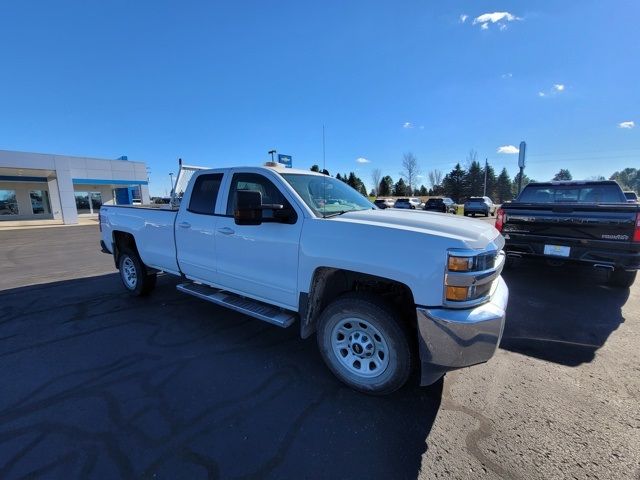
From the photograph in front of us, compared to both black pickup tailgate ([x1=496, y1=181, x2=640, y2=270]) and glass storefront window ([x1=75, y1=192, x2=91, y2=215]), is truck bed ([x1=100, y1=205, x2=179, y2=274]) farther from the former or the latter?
glass storefront window ([x1=75, y1=192, x2=91, y2=215])

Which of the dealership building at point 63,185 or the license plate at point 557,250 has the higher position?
the dealership building at point 63,185

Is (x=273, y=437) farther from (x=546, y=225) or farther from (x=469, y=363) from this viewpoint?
(x=546, y=225)

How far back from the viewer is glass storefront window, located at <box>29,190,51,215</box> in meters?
31.4

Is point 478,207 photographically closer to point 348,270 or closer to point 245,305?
point 245,305

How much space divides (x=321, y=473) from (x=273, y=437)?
0.46 m

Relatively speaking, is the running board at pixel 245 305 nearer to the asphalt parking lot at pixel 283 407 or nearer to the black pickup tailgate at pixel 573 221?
the asphalt parking lot at pixel 283 407

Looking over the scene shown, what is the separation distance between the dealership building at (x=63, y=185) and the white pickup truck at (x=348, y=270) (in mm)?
26602

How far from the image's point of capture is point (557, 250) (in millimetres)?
5465

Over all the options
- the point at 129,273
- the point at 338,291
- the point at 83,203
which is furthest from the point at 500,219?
the point at 83,203

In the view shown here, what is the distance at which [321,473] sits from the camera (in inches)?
83.8

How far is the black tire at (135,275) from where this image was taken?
17.9 ft

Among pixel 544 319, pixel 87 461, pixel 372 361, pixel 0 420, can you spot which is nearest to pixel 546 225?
pixel 544 319

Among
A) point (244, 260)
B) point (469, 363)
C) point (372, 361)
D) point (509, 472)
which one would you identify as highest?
point (244, 260)

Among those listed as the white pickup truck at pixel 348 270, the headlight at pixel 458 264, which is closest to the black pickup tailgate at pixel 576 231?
the white pickup truck at pixel 348 270
